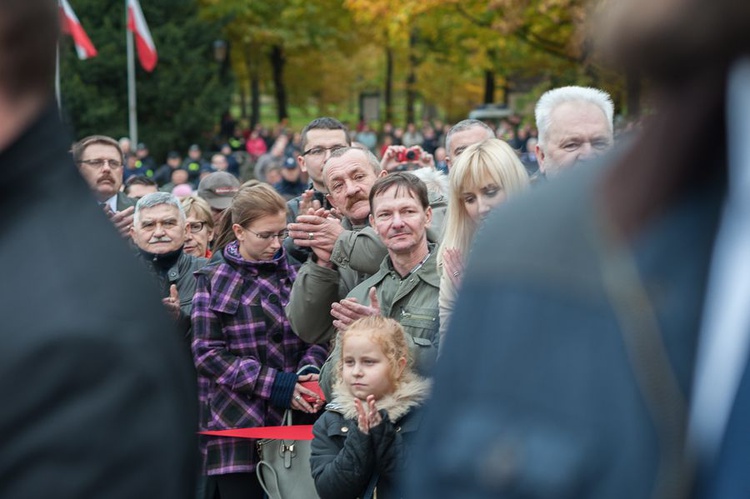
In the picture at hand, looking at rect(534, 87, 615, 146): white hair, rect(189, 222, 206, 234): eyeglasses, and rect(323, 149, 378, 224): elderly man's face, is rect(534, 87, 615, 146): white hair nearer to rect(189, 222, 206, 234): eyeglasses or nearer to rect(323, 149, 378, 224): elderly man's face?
rect(323, 149, 378, 224): elderly man's face

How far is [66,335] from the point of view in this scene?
1.41 m

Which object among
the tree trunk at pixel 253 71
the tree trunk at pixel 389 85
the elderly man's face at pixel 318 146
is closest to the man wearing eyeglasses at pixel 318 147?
the elderly man's face at pixel 318 146

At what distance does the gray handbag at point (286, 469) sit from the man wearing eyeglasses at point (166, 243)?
1500 mm

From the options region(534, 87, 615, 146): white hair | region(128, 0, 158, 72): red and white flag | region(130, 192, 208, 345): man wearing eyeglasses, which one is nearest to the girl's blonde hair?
region(534, 87, 615, 146): white hair

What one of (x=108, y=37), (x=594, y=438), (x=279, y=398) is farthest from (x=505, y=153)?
(x=108, y=37)

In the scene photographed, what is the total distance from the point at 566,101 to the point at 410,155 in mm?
2578

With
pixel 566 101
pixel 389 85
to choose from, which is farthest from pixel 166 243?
pixel 389 85

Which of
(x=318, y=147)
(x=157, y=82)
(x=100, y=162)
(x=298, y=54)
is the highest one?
(x=298, y=54)

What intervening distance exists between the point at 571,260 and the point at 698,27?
241 mm

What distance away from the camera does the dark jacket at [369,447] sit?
4.74 m

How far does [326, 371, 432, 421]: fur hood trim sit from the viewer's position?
483 cm

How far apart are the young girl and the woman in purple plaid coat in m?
0.88

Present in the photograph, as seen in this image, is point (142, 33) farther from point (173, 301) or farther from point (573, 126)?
point (573, 126)

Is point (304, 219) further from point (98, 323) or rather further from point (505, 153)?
point (98, 323)
